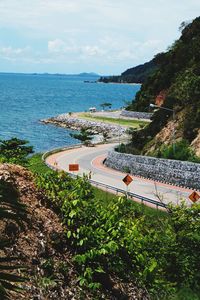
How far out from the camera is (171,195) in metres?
42.5

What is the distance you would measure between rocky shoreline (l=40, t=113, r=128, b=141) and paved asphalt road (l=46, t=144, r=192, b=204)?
745 inches

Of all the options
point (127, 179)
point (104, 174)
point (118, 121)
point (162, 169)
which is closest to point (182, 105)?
point (104, 174)

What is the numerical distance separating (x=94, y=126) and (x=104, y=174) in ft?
197

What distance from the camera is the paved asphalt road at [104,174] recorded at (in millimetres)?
42703

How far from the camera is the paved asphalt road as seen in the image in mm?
42703

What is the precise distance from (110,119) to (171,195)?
80.2 m

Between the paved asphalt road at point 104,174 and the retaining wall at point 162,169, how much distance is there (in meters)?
0.72

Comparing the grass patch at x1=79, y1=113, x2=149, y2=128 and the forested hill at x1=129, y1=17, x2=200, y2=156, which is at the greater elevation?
the forested hill at x1=129, y1=17, x2=200, y2=156

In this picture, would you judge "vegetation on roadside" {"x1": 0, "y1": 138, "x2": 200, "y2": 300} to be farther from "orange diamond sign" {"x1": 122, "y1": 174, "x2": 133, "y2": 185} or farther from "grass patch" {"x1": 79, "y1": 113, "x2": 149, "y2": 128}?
→ "grass patch" {"x1": 79, "y1": 113, "x2": 149, "y2": 128}

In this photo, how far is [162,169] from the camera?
160ft

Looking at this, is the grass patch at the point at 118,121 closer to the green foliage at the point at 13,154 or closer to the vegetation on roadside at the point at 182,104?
the vegetation on roadside at the point at 182,104

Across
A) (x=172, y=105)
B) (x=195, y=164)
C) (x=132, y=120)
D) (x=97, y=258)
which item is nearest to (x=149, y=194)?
(x=195, y=164)

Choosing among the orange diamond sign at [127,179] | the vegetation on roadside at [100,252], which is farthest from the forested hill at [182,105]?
the vegetation on roadside at [100,252]

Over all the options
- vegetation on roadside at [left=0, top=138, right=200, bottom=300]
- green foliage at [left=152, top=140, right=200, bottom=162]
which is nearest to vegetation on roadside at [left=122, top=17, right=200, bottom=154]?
green foliage at [left=152, top=140, right=200, bottom=162]
